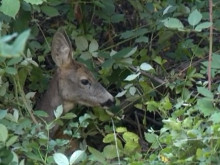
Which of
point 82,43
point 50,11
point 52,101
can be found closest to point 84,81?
point 52,101

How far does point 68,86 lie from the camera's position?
4805 mm

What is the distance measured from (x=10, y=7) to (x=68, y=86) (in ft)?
5.48

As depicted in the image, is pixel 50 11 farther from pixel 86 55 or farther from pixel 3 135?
pixel 3 135

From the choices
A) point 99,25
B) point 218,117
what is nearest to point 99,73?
point 99,25

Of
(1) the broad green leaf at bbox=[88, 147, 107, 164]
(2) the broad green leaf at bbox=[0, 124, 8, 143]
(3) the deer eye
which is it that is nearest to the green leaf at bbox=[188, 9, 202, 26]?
(1) the broad green leaf at bbox=[88, 147, 107, 164]

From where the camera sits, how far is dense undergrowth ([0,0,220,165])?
2.98 m

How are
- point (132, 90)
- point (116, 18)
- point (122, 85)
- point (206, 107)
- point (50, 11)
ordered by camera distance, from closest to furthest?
1. point (206, 107)
2. point (50, 11)
3. point (132, 90)
4. point (122, 85)
5. point (116, 18)

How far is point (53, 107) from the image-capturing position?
4688mm

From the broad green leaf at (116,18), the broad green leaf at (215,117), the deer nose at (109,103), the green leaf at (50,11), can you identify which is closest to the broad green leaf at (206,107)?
the broad green leaf at (215,117)

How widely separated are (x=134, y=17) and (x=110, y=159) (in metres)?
2.49

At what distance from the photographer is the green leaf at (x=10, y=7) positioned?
3.17 m

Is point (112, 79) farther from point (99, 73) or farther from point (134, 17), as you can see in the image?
point (134, 17)

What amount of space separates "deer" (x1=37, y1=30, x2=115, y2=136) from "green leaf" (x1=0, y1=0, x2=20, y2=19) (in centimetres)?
137

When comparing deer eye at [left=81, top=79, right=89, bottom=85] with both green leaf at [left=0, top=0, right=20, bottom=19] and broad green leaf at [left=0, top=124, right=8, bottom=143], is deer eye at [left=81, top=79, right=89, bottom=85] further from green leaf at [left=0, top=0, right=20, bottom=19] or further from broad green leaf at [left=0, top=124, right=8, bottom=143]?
broad green leaf at [left=0, top=124, right=8, bottom=143]
